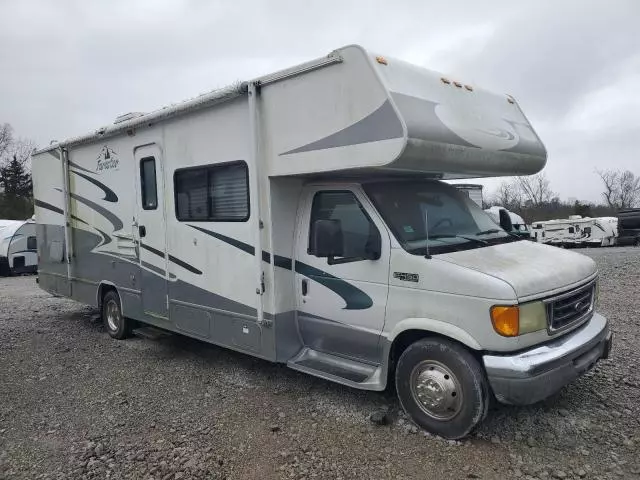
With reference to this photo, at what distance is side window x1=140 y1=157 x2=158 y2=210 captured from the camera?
252 inches

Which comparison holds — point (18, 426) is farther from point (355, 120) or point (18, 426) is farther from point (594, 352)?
point (594, 352)

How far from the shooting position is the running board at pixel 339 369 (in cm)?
444

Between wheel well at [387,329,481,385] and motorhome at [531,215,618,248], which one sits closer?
wheel well at [387,329,481,385]

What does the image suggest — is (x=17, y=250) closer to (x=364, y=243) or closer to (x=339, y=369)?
(x=339, y=369)

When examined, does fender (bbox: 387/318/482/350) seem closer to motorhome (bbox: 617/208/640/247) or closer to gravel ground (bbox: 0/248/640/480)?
gravel ground (bbox: 0/248/640/480)

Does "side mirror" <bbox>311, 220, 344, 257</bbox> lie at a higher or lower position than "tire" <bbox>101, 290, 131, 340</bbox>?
higher

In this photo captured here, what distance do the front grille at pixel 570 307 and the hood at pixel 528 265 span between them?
0.27 ft

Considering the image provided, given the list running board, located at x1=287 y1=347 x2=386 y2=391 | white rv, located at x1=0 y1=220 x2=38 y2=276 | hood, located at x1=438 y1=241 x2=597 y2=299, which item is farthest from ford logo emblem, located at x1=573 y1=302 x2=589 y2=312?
white rv, located at x1=0 y1=220 x2=38 y2=276

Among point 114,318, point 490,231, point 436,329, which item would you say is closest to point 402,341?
point 436,329

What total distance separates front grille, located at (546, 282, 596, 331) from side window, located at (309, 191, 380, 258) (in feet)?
4.86

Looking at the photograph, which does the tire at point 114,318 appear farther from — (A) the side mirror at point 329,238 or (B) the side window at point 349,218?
(A) the side mirror at point 329,238

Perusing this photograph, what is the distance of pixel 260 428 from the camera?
4461 mm

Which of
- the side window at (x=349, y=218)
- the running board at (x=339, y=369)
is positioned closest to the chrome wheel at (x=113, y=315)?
the running board at (x=339, y=369)

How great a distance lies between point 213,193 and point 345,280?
185cm
